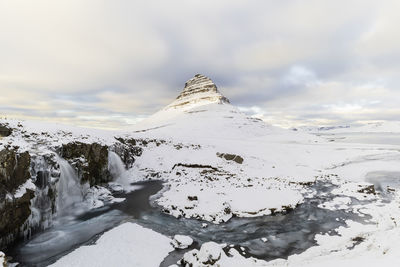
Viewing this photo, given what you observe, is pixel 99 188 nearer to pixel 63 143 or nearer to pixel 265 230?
pixel 63 143

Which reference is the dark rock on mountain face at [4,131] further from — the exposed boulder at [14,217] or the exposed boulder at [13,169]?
the exposed boulder at [14,217]

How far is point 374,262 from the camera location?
843 cm

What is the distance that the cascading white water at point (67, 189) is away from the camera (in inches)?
714

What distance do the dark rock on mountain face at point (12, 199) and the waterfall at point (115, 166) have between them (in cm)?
1257

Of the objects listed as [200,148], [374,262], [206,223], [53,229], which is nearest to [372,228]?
[374,262]

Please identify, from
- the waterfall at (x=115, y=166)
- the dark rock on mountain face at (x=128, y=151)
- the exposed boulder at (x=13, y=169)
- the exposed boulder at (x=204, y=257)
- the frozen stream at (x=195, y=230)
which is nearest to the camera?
the exposed boulder at (x=204, y=257)

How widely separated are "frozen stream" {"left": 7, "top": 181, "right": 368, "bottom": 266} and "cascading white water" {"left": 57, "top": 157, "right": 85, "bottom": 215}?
1851 mm

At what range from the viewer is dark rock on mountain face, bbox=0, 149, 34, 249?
1263 cm

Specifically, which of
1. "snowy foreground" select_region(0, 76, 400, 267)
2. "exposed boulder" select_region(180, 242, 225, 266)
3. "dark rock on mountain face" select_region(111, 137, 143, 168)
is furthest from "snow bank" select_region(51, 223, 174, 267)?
"dark rock on mountain face" select_region(111, 137, 143, 168)

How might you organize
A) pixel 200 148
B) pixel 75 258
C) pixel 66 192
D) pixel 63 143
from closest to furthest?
pixel 75 258, pixel 66 192, pixel 63 143, pixel 200 148

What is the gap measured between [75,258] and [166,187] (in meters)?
15.2

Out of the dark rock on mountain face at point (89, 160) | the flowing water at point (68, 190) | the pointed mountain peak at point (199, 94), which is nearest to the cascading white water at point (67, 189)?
the flowing water at point (68, 190)

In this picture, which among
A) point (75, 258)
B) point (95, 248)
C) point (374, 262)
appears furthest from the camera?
point (95, 248)

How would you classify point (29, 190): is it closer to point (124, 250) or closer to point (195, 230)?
point (124, 250)
